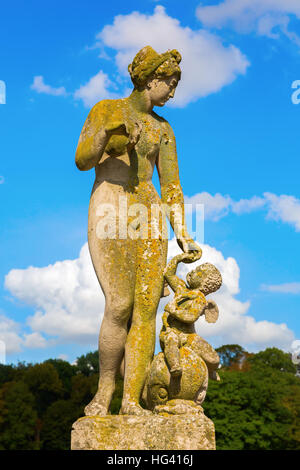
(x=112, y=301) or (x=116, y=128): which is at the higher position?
(x=116, y=128)

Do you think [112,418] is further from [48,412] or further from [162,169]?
[48,412]

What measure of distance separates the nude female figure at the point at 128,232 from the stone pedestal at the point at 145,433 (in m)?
0.27

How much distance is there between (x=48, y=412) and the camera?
4972cm

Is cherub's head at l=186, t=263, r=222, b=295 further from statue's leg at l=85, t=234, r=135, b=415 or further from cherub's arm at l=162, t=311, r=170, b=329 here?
statue's leg at l=85, t=234, r=135, b=415

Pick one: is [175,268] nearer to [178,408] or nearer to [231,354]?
[178,408]

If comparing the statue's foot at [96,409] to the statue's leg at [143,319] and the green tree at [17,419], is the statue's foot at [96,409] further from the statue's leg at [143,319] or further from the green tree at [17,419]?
the green tree at [17,419]

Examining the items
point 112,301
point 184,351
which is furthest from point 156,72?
point 184,351

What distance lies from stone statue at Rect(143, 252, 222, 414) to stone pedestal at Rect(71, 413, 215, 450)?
18cm

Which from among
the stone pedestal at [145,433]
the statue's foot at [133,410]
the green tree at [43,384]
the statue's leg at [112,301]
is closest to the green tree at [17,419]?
the green tree at [43,384]

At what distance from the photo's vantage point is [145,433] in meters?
6.21

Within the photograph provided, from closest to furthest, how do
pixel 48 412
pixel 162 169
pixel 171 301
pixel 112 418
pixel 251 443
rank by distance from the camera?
pixel 112 418 < pixel 171 301 < pixel 162 169 < pixel 251 443 < pixel 48 412

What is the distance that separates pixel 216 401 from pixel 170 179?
3436 cm
